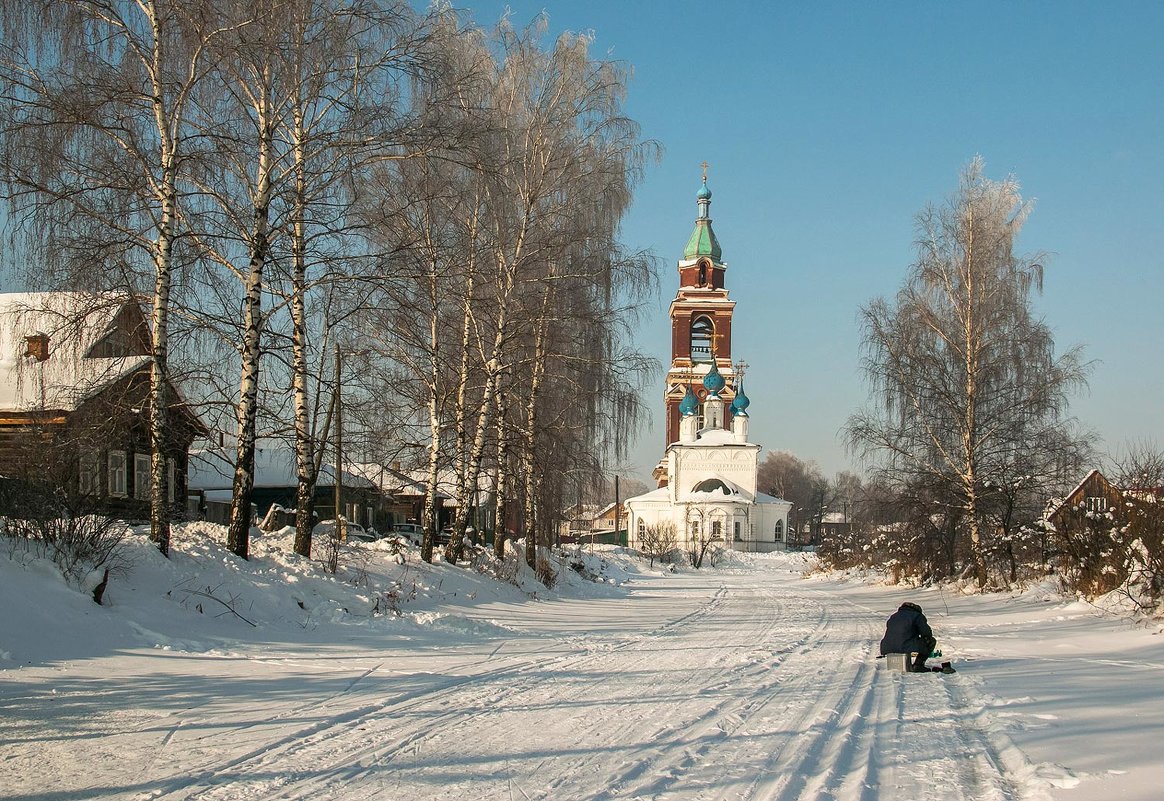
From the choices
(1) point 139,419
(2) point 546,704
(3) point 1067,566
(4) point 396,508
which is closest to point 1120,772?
(2) point 546,704

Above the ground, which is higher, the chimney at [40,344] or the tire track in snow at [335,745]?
the chimney at [40,344]

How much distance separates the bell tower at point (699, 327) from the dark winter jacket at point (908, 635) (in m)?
69.2

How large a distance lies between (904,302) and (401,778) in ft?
74.1

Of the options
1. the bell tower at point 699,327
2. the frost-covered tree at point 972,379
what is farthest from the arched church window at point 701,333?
the frost-covered tree at point 972,379

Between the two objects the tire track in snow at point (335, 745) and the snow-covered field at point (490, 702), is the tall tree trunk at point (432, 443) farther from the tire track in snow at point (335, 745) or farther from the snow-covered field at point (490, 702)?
the tire track in snow at point (335, 745)

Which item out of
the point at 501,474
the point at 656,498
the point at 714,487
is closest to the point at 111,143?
the point at 501,474

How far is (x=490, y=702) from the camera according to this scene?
340 inches

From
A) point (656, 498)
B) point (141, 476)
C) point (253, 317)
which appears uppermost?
→ point (253, 317)

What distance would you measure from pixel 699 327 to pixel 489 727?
7914 centimetres

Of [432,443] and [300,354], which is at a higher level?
[300,354]

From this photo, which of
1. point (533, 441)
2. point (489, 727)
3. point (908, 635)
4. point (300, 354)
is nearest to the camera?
point (489, 727)

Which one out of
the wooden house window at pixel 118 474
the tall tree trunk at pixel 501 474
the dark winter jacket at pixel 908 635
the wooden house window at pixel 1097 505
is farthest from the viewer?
the wooden house window at pixel 118 474

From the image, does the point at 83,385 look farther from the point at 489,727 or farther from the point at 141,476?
the point at 141,476

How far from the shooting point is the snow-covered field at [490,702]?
19.9 feet
